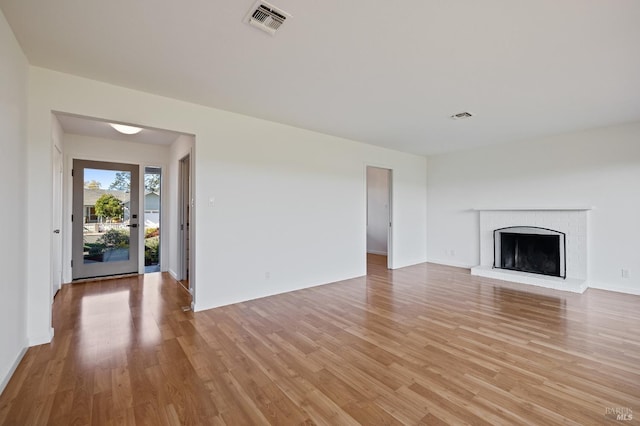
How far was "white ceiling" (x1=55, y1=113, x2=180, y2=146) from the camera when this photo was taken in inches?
165

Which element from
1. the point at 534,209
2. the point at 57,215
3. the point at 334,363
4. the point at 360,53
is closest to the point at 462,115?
the point at 360,53

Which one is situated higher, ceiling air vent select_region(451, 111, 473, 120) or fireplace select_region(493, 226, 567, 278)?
ceiling air vent select_region(451, 111, 473, 120)

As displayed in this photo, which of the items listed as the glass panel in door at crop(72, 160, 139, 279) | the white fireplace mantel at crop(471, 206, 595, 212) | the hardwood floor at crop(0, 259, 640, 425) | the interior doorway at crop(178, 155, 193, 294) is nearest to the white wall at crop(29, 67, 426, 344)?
the hardwood floor at crop(0, 259, 640, 425)

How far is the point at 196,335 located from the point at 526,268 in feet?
18.5

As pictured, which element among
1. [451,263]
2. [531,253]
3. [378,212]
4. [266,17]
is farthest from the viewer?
[378,212]

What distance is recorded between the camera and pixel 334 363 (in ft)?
7.64

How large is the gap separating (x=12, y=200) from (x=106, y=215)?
3371mm

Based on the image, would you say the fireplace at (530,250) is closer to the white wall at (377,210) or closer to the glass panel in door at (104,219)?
the white wall at (377,210)

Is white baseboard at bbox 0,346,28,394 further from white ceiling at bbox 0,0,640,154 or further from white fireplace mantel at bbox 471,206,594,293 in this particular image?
white fireplace mantel at bbox 471,206,594,293

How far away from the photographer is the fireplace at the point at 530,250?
16.1ft

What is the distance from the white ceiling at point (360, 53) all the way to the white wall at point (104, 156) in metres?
2.81

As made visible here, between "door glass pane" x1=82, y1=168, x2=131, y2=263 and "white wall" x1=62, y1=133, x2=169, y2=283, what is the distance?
215 millimetres

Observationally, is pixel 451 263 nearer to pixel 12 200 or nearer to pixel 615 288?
pixel 615 288

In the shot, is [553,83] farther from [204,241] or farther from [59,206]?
[59,206]
